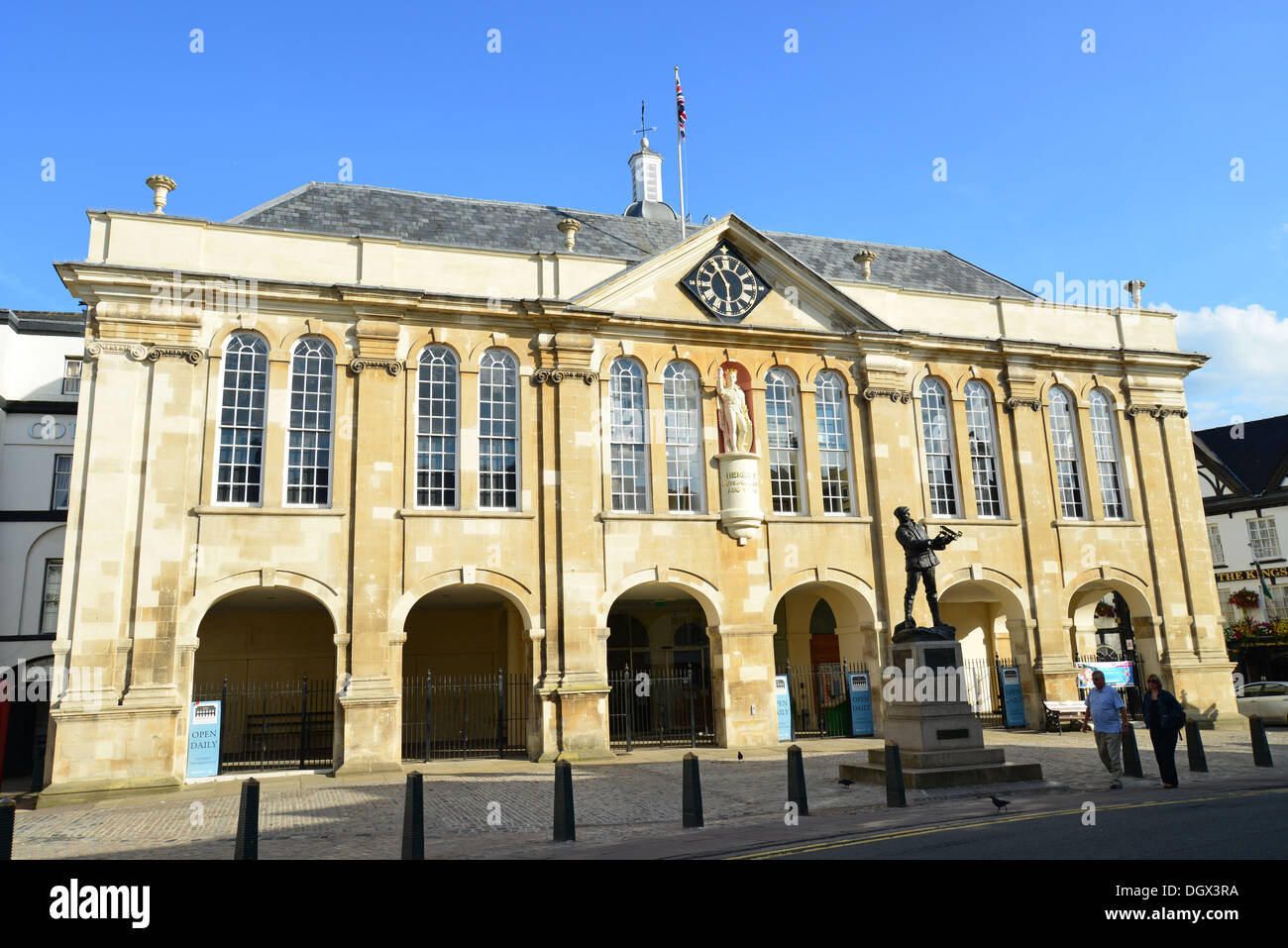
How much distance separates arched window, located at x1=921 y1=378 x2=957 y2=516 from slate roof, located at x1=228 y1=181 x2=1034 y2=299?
3.32m

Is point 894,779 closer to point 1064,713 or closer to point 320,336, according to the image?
point 1064,713

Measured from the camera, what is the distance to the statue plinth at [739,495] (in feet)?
70.8

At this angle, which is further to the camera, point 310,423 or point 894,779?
point 310,423

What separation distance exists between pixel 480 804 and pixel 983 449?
17723mm

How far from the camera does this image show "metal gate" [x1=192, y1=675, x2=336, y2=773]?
22859 mm

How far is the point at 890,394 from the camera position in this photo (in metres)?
24.2

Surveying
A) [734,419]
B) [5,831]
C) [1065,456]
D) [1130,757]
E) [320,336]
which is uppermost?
[320,336]

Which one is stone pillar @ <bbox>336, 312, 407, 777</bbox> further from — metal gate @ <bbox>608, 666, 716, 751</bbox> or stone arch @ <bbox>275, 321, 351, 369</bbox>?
metal gate @ <bbox>608, 666, 716, 751</bbox>

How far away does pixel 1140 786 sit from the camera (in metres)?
13.5

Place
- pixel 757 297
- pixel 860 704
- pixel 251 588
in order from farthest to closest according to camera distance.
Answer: pixel 757 297, pixel 860 704, pixel 251 588

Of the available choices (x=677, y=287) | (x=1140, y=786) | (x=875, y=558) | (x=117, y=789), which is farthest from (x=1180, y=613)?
(x=117, y=789)

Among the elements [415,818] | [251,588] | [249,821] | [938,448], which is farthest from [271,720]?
[938,448]

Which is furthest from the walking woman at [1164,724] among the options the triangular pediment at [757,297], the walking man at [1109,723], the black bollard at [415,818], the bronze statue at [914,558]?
the triangular pediment at [757,297]

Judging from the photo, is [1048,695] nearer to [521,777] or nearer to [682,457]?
[682,457]
